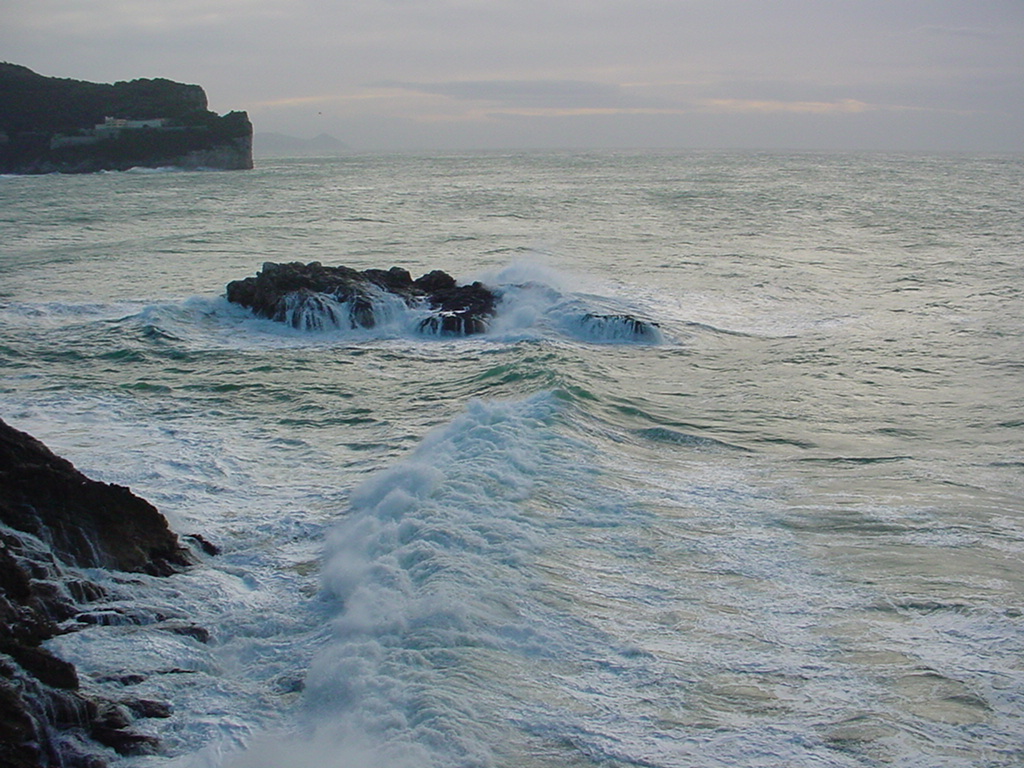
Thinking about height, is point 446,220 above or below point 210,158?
below

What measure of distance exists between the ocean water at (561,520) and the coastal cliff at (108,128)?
75482 mm

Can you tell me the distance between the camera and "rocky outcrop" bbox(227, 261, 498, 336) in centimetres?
1916

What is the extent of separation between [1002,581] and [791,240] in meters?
30.3

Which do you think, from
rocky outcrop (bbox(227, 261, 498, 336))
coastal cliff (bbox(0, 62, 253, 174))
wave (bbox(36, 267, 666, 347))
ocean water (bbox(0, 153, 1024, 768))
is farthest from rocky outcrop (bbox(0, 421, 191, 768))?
coastal cliff (bbox(0, 62, 253, 174))

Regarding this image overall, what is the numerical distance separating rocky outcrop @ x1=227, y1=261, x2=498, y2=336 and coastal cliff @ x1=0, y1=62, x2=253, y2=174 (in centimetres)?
8095

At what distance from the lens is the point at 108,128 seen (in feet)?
302

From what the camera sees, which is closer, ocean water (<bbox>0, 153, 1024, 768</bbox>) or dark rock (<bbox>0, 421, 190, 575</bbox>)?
ocean water (<bbox>0, 153, 1024, 768</bbox>)

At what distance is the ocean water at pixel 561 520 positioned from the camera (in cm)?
565

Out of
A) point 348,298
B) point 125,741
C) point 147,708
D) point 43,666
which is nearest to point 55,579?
point 43,666

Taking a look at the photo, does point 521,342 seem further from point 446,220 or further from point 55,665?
point 446,220

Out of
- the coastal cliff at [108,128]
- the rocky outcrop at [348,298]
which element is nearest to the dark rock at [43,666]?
the rocky outcrop at [348,298]

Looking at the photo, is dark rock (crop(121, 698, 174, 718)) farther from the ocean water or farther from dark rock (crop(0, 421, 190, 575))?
dark rock (crop(0, 421, 190, 575))

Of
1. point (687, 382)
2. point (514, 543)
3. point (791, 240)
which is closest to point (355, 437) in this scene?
point (514, 543)

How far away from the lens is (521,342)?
17.8m
